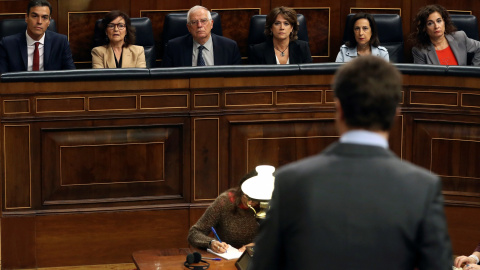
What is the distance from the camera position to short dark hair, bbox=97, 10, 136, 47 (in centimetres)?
542

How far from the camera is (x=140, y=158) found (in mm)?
4465

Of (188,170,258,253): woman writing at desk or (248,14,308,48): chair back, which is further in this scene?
(248,14,308,48): chair back

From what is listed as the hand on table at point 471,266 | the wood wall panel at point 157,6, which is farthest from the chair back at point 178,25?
the hand on table at point 471,266

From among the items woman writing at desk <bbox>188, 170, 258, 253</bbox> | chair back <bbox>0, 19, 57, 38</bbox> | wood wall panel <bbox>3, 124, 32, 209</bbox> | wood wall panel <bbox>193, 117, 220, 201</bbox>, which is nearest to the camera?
woman writing at desk <bbox>188, 170, 258, 253</bbox>

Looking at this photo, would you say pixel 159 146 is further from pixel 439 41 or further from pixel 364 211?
pixel 364 211

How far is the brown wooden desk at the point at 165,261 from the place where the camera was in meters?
3.28

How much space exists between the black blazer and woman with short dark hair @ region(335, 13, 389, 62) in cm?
22

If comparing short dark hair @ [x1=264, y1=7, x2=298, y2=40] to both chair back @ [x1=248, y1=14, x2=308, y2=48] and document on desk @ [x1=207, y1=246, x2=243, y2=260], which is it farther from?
document on desk @ [x1=207, y1=246, x2=243, y2=260]

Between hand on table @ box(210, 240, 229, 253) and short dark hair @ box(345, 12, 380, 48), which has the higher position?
short dark hair @ box(345, 12, 380, 48)

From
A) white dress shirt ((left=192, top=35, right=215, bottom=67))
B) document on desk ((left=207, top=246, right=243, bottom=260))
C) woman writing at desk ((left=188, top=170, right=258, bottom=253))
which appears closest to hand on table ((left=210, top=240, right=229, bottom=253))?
document on desk ((left=207, top=246, right=243, bottom=260))

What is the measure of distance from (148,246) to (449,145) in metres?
1.69

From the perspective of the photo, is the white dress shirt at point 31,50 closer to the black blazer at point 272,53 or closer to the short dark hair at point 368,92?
the black blazer at point 272,53

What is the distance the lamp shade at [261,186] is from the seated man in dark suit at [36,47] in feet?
8.19

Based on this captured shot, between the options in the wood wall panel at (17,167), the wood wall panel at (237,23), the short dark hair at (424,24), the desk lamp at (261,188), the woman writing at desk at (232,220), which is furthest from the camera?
the wood wall panel at (237,23)
